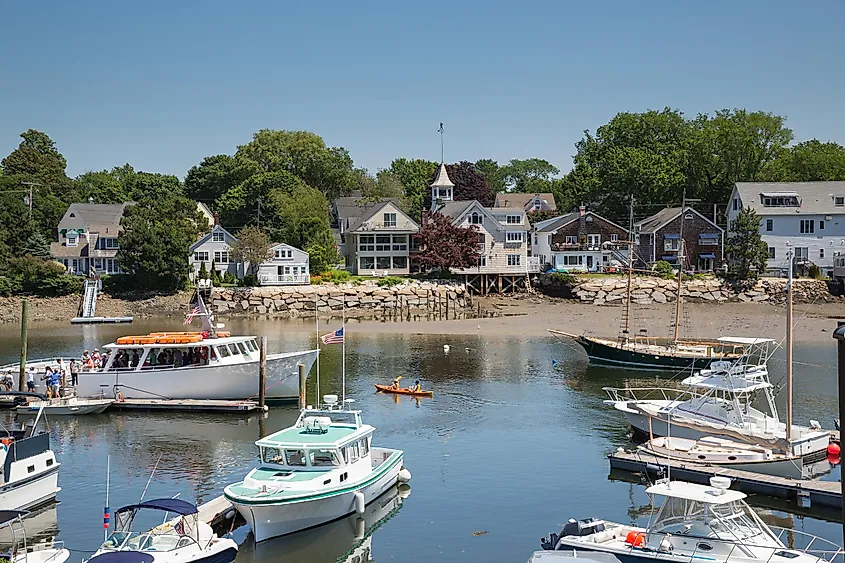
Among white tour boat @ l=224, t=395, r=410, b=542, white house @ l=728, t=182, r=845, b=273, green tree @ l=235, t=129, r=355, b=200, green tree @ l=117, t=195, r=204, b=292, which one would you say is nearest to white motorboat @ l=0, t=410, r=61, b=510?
white tour boat @ l=224, t=395, r=410, b=542

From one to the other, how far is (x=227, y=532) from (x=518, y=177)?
6222 inches

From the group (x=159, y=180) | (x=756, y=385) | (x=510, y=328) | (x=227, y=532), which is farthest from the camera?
(x=159, y=180)

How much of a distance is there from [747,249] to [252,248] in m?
43.2

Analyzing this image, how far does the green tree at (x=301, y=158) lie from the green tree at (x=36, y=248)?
98.4ft

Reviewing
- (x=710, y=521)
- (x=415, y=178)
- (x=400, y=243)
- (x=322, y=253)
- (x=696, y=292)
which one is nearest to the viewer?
(x=710, y=521)

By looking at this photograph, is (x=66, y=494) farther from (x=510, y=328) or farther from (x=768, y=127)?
(x=768, y=127)

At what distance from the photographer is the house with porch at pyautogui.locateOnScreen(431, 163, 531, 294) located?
86438mm

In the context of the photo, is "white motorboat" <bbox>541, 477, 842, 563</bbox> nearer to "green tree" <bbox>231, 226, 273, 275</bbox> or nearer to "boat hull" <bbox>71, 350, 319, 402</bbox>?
"boat hull" <bbox>71, 350, 319, 402</bbox>

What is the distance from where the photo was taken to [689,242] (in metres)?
89.8

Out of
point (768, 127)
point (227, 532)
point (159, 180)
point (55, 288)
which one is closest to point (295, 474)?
point (227, 532)

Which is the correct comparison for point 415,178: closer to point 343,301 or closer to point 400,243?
point 400,243

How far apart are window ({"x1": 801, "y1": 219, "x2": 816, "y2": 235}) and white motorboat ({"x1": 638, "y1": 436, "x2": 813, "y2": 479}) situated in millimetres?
61037

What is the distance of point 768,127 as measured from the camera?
103 meters

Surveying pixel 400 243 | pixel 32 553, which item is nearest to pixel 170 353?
pixel 32 553
